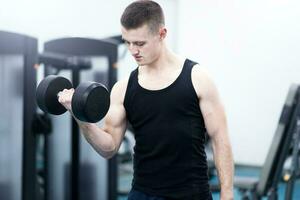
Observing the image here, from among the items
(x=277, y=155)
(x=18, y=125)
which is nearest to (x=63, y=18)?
(x=18, y=125)

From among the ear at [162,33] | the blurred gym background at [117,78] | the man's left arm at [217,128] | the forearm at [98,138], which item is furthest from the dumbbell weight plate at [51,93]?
the blurred gym background at [117,78]

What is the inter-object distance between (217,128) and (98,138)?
485mm

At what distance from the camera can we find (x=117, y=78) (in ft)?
11.6

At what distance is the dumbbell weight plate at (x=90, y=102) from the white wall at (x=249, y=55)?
428 cm

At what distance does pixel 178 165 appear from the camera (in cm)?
173

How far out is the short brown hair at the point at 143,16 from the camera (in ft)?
5.54

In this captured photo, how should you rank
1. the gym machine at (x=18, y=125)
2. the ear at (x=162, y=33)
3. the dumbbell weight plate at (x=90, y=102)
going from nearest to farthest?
the dumbbell weight plate at (x=90, y=102), the ear at (x=162, y=33), the gym machine at (x=18, y=125)

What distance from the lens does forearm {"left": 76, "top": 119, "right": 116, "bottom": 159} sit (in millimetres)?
1657

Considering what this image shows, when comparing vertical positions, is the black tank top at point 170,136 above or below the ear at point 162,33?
below

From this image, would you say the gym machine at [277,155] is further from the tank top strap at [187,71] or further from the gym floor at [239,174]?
the gym floor at [239,174]

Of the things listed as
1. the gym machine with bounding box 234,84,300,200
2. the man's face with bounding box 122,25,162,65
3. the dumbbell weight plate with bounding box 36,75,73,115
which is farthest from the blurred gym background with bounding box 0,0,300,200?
the man's face with bounding box 122,25,162,65

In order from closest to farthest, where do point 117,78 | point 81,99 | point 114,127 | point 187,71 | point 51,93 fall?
1. point 81,99
2. point 51,93
3. point 187,71
4. point 114,127
5. point 117,78

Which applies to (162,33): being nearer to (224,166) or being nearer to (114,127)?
(114,127)

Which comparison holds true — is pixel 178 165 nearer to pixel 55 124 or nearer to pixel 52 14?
pixel 55 124
